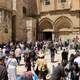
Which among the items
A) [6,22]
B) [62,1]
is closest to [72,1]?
[62,1]

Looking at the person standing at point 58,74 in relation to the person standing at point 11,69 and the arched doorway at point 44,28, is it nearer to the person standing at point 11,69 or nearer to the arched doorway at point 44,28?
the person standing at point 11,69

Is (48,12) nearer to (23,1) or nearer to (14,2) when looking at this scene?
(23,1)

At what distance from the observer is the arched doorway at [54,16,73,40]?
112ft

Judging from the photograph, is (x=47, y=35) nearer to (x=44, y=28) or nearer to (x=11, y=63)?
(x=44, y=28)

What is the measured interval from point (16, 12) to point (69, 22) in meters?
6.11

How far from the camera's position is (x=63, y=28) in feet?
113

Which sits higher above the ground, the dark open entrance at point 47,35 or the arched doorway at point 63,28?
the arched doorway at point 63,28

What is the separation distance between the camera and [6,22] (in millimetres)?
28828

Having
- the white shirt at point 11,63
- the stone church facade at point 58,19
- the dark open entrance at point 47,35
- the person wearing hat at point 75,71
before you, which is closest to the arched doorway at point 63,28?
the stone church facade at point 58,19

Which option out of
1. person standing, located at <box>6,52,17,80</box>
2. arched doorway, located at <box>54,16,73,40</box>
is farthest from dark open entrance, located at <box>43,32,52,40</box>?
person standing, located at <box>6,52,17,80</box>

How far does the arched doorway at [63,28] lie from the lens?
34.0 m

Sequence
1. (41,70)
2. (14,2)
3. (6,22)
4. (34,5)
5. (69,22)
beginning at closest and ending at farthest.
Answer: (41,70), (6,22), (14,2), (69,22), (34,5)

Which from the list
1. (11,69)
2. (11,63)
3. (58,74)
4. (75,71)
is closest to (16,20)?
(11,63)

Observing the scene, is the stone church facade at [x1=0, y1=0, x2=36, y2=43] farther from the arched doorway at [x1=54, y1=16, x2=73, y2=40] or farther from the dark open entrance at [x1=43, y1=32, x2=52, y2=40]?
the arched doorway at [x1=54, y1=16, x2=73, y2=40]
